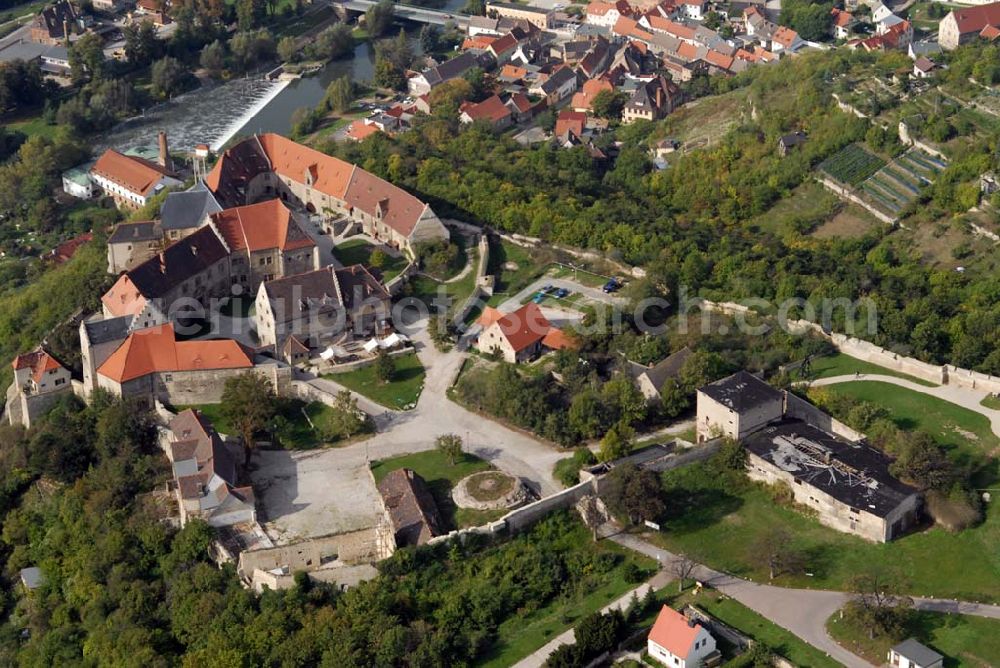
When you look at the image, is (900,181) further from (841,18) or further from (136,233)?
(136,233)

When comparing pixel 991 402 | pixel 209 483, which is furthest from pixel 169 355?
pixel 991 402

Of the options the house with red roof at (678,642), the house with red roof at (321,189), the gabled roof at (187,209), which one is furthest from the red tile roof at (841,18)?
the house with red roof at (678,642)

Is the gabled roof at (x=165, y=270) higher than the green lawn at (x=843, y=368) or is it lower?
higher

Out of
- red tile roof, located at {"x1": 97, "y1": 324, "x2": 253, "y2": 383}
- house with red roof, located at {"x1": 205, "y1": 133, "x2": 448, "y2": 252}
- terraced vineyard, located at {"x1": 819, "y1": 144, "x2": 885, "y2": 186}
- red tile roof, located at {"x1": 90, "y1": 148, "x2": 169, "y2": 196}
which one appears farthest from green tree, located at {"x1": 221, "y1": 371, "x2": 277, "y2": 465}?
terraced vineyard, located at {"x1": 819, "y1": 144, "x2": 885, "y2": 186}

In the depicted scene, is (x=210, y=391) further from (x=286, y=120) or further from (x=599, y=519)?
(x=286, y=120)

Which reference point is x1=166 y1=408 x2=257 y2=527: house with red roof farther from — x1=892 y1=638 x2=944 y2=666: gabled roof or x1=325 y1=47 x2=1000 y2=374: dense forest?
x1=892 y1=638 x2=944 y2=666: gabled roof

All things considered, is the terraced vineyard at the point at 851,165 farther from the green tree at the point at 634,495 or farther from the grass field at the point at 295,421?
the grass field at the point at 295,421

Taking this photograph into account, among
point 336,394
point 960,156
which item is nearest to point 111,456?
point 336,394
